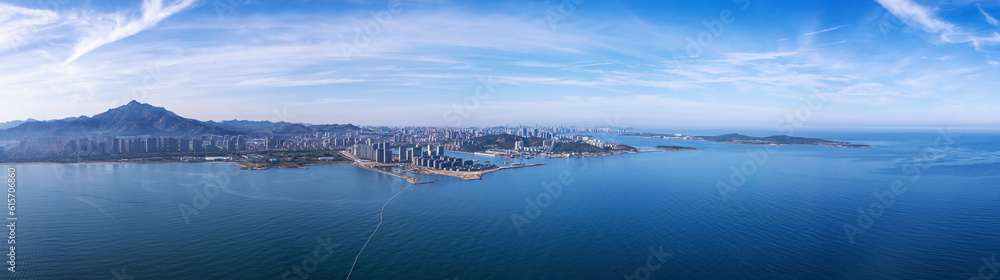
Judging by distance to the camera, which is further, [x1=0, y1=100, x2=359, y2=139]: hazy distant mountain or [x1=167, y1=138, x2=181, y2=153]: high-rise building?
[x1=0, y1=100, x2=359, y2=139]: hazy distant mountain

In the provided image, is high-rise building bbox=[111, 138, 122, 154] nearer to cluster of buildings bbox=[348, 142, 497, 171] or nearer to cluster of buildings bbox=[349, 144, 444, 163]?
cluster of buildings bbox=[348, 142, 497, 171]

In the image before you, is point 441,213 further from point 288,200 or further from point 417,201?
point 288,200

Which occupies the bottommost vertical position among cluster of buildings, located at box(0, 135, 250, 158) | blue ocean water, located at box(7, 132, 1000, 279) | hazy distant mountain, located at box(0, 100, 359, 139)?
blue ocean water, located at box(7, 132, 1000, 279)

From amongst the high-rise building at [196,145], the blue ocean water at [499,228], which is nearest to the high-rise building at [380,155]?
the blue ocean water at [499,228]

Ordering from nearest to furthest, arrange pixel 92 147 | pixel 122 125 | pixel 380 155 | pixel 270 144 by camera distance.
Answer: pixel 92 147 < pixel 380 155 < pixel 270 144 < pixel 122 125

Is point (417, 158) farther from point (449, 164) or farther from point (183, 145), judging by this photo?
point (183, 145)

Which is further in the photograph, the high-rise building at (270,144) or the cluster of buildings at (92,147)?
the high-rise building at (270,144)

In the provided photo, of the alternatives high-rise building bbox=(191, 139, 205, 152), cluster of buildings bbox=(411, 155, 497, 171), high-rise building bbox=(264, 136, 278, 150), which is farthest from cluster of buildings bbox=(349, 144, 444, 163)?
high-rise building bbox=(191, 139, 205, 152)

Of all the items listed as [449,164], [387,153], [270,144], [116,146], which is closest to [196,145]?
[116,146]

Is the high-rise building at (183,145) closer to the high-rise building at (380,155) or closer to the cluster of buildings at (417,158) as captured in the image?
the cluster of buildings at (417,158)
